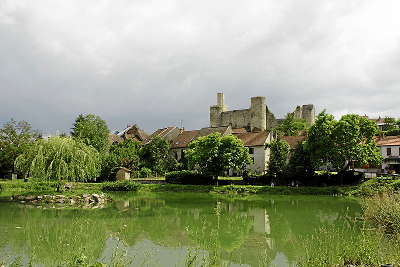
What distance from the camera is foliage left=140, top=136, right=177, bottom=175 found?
61.3 metres

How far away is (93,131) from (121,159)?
9.00 m

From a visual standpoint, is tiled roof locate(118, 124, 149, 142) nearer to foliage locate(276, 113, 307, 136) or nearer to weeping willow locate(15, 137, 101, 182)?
foliage locate(276, 113, 307, 136)

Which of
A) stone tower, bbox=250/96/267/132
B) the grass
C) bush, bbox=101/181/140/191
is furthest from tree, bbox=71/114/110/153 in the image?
the grass

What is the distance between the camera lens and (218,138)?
48281 mm

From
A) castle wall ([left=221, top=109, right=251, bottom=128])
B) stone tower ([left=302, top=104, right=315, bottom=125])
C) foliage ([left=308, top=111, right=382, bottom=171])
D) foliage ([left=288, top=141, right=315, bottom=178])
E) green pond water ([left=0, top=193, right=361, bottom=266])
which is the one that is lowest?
green pond water ([left=0, top=193, right=361, bottom=266])

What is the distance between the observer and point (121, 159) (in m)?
58.5

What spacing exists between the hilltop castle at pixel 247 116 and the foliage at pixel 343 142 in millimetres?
34386

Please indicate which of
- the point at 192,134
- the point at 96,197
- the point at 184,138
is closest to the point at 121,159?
the point at 184,138

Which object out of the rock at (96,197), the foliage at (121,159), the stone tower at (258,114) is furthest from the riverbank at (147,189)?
the stone tower at (258,114)

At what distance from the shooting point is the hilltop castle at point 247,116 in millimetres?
79125

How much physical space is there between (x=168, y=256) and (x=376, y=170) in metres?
51.4

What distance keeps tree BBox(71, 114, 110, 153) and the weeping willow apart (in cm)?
2601

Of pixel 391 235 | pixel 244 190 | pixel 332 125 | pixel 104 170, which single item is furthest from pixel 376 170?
pixel 391 235

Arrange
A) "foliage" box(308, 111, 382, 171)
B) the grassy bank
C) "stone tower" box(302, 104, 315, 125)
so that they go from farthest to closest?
1. "stone tower" box(302, 104, 315, 125)
2. "foliage" box(308, 111, 382, 171)
3. the grassy bank
